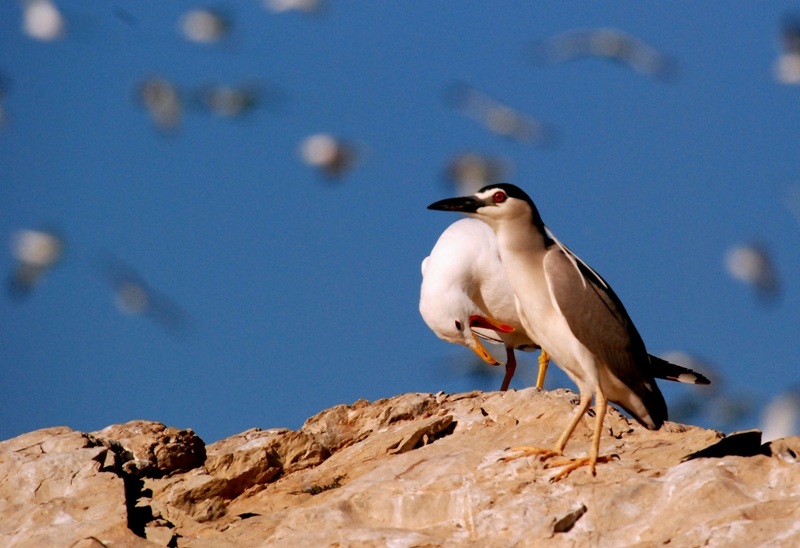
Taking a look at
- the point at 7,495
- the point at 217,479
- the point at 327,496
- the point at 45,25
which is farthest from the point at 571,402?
the point at 45,25

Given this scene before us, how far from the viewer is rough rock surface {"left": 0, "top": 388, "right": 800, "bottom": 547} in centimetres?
819

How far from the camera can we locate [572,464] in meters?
8.88

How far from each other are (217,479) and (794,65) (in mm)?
7873

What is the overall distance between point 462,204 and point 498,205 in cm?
30

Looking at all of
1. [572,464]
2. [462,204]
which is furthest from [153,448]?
[572,464]

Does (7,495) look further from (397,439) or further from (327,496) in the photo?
(397,439)

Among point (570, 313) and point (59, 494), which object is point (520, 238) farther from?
point (59, 494)

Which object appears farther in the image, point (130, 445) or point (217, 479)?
point (130, 445)

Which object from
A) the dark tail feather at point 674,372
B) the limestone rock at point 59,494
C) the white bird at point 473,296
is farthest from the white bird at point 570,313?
the white bird at point 473,296

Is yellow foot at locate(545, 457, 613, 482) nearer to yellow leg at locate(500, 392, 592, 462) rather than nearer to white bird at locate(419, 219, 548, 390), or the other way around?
yellow leg at locate(500, 392, 592, 462)

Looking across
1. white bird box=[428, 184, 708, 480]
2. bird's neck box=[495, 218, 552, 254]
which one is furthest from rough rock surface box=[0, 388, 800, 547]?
bird's neck box=[495, 218, 552, 254]

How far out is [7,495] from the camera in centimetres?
991

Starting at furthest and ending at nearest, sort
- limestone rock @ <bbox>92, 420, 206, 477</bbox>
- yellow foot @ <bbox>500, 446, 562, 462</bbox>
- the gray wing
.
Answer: limestone rock @ <bbox>92, 420, 206, 477</bbox> → the gray wing → yellow foot @ <bbox>500, 446, 562, 462</bbox>

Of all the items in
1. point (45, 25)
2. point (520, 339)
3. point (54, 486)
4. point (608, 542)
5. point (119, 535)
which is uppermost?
point (45, 25)
